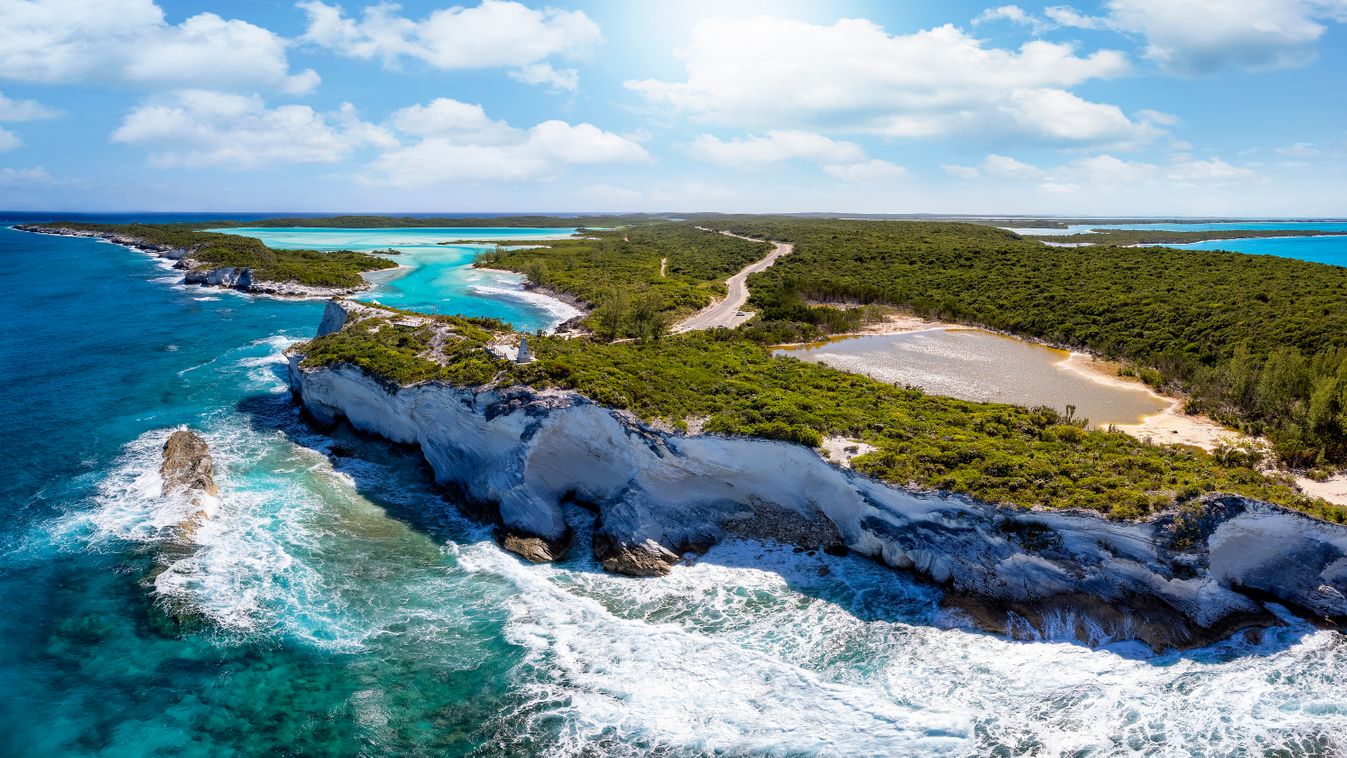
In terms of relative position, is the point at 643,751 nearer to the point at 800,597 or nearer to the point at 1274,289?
the point at 800,597

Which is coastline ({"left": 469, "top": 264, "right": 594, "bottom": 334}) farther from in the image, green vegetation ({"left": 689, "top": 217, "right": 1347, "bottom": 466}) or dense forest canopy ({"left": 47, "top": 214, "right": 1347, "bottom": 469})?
green vegetation ({"left": 689, "top": 217, "right": 1347, "bottom": 466})

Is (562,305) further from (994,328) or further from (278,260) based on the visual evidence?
(278,260)

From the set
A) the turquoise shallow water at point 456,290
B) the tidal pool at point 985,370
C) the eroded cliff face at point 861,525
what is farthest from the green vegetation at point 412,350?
the tidal pool at point 985,370

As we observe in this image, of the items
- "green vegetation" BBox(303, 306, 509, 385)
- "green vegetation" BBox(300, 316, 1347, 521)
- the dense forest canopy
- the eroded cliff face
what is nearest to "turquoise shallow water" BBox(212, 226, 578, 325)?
the dense forest canopy

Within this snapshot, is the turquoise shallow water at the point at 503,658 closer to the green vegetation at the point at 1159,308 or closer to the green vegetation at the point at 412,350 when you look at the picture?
the green vegetation at the point at 412,350

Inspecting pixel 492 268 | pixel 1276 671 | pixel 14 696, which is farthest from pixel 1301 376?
pixel 492 268

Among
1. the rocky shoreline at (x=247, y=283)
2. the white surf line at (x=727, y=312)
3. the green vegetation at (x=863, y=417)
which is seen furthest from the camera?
the rocky shoreline at (x=247, y=283)

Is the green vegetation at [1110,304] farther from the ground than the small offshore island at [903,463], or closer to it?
farther from the ground
